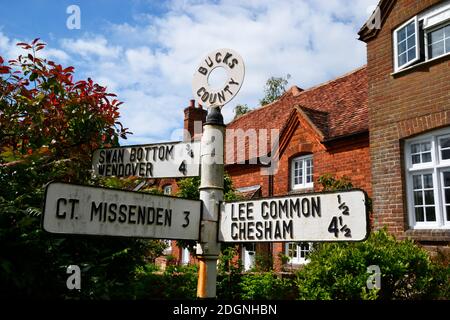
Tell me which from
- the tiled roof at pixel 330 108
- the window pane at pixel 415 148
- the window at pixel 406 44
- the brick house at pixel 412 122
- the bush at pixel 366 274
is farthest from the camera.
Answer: the tiled roof at pixel 330 108

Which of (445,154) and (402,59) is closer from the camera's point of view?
(445,154)

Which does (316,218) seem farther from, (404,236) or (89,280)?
(404,236)

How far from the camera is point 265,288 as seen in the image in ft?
28.0

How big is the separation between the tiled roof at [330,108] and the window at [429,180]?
6.23ft

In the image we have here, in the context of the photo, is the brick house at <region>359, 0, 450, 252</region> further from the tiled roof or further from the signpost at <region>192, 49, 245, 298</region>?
the signpost at <region>192, 49, 245, 298</region>

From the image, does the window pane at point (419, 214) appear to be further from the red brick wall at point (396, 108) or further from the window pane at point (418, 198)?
the red brick wall at point (396, 108)

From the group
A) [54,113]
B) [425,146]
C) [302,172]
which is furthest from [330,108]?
[54,113]

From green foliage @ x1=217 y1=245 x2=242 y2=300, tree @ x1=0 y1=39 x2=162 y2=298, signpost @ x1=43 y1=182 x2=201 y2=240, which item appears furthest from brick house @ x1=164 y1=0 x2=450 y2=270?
signpost @ x1=43 y1=182 x2=201 y2=240

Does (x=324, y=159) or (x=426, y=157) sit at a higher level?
(x=324, y=159)

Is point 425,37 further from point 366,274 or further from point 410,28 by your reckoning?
point 366,274

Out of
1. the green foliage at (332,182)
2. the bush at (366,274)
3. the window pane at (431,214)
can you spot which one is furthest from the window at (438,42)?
the bush at (366,274)

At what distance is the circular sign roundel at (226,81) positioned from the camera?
239 cm

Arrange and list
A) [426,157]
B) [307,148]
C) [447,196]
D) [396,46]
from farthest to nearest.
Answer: [307,148] < [396,46] < [426,157] < [447,196]

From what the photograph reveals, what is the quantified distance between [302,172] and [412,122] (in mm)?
4657
